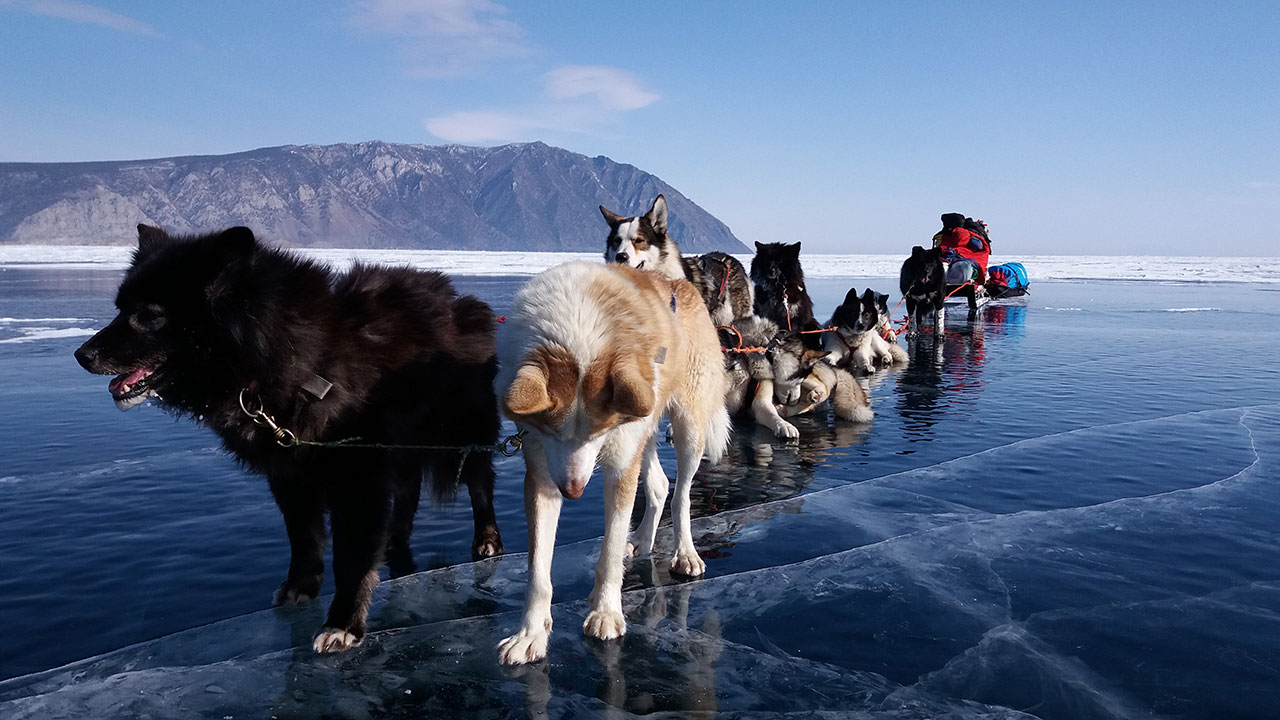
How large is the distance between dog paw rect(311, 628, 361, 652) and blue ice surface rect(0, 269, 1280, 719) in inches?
2.1

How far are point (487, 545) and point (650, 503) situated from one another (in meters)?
0.98

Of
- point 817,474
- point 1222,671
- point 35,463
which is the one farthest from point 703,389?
point 35,463

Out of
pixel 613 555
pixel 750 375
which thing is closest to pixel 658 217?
pixel 750 375

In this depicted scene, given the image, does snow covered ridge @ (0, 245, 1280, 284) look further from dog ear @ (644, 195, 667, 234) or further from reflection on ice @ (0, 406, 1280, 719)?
reflection on ice @ (0, 406, 1280, 719)

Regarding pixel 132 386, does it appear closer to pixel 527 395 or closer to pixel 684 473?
pixel 527 395

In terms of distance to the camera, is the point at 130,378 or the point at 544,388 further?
the point at 130,378

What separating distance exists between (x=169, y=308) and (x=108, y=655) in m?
1.48

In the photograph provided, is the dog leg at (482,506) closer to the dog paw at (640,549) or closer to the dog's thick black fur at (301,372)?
the dog's thick black fur at (301,372)

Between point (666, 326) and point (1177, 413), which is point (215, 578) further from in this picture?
point (1177, 413)

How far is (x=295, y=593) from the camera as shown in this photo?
12.0 ft

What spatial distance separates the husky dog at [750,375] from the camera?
7668mm

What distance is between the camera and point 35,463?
18.5 ft

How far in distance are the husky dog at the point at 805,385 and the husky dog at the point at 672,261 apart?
2.07 feet

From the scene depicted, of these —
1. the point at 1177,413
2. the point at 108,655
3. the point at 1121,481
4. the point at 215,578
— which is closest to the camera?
the point at 108,655
